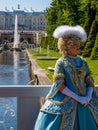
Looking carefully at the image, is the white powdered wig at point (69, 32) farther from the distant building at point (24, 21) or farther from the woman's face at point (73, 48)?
the distant building at point (24, 21)

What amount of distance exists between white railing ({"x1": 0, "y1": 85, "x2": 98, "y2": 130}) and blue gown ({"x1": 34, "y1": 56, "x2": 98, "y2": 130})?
1.42ft

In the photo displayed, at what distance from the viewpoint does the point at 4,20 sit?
150 meters

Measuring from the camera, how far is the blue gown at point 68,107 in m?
3.94

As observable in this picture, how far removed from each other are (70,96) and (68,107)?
10 cm

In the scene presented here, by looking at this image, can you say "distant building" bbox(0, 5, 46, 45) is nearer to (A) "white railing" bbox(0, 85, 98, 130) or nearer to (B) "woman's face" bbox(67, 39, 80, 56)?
(A) "white railing" bbox(0, 85, 98, 130)

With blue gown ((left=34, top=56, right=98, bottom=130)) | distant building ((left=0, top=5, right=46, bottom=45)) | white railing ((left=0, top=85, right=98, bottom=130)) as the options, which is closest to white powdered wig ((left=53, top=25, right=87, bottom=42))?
blue gown ((left=34, top=56, right=98, bottom=130))

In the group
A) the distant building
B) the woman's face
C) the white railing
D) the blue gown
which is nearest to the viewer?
the blue gown

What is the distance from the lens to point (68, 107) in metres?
3.96

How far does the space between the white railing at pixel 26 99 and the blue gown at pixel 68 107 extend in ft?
1.42

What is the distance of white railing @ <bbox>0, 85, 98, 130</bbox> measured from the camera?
4.47m

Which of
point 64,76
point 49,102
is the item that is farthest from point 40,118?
point 64,76

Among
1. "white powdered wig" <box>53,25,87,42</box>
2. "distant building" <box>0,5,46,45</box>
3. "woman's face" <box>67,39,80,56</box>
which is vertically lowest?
"distant building" <box>0,5,46,45</box>

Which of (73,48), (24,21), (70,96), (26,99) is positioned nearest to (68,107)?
(70,96)

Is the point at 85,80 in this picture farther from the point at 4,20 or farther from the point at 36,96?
the point at 4,20
